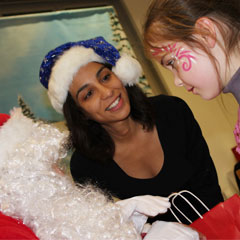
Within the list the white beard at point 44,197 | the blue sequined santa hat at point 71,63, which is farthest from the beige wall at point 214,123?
the white beard at point 44,197

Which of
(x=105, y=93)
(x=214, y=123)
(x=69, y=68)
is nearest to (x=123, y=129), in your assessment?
(x=105, y=93)

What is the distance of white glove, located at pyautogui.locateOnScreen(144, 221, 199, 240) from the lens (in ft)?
2.20

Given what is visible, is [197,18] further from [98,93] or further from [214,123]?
[214,123]

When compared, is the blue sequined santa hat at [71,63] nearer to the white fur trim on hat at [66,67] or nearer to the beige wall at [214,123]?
the white fur trim on hat at [66,67]

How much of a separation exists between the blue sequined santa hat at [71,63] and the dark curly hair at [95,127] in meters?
0.07

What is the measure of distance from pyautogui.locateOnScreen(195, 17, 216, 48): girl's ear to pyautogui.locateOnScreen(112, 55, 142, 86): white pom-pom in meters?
0.54

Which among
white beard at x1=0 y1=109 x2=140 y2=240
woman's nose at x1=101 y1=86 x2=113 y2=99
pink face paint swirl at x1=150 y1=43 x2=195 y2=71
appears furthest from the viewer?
woman's nose at x1=101 y1=86 x2=113 y2=99

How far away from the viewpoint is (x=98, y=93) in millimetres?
1073

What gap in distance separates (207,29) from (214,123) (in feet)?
5.24

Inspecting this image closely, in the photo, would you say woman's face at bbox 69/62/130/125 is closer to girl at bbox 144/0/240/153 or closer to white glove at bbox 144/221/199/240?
girl at bbox 144/0/240/153

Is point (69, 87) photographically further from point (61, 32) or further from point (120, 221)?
point (61, 32)

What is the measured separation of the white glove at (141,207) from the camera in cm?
72

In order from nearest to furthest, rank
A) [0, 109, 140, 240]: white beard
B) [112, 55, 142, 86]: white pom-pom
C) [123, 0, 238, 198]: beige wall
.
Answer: [0, 109, 140, 240]: white beard → [112, 55, 142, 86]: white pom-pom → [123, 0, 238, 198]: beige wall

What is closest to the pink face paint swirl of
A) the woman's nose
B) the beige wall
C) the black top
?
the woman's nose
